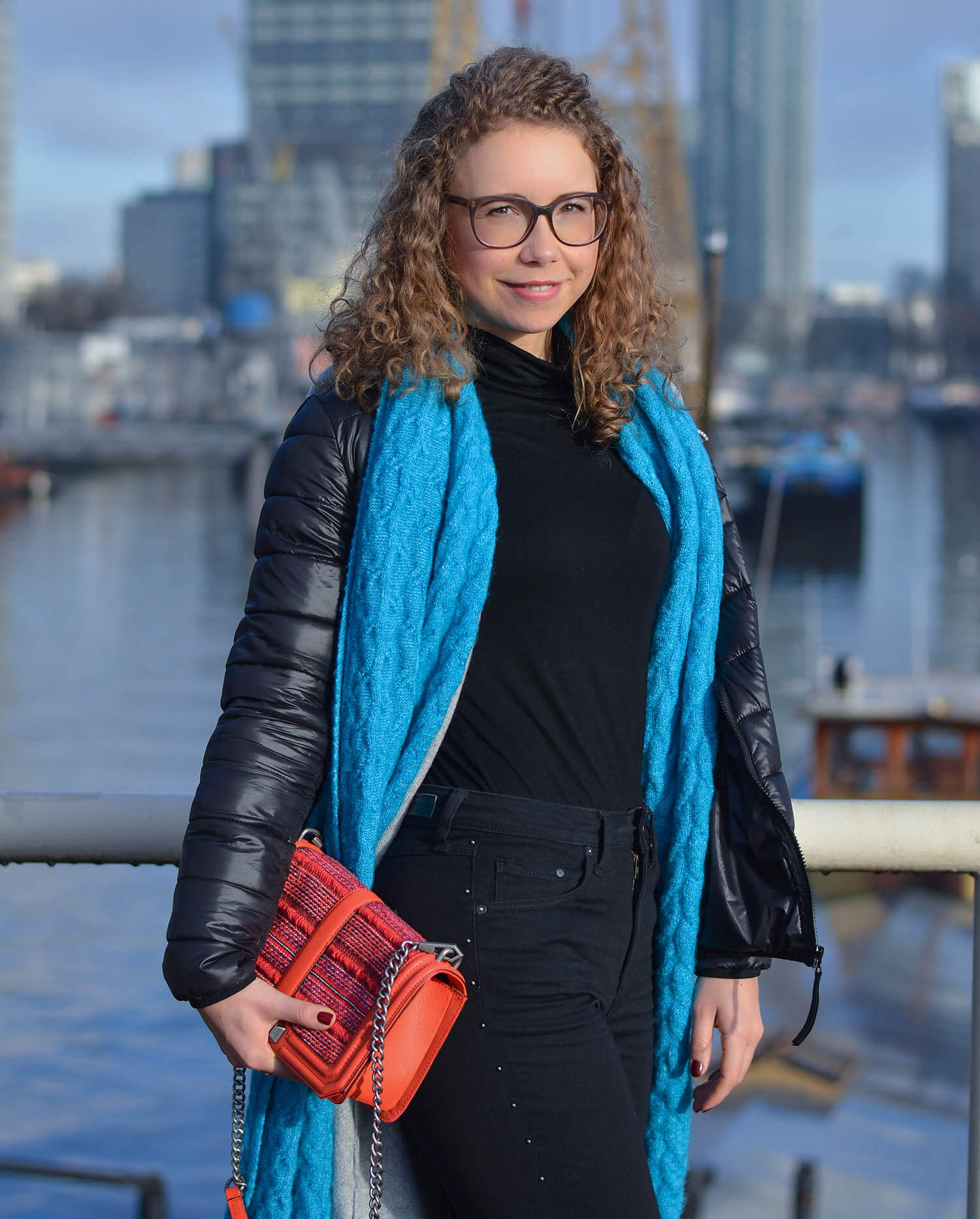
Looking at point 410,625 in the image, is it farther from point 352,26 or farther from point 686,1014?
point 352,26

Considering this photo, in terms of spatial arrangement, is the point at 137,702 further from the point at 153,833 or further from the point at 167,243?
the point at 167,243

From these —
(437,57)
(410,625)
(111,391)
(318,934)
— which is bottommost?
(318,934)

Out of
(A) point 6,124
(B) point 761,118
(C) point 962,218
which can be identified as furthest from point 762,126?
(A) point 6,124

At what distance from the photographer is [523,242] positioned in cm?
154

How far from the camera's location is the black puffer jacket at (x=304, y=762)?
4.42 feet

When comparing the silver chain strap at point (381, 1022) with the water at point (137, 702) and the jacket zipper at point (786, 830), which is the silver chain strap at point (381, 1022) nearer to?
the jacket zipper at point (786, 830)

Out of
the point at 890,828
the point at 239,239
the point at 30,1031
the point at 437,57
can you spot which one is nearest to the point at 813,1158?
the point at 30,1031

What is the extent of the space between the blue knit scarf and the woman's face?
0.34 feet

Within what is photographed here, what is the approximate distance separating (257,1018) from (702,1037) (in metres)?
0.47

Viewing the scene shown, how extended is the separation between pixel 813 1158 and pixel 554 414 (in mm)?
9283

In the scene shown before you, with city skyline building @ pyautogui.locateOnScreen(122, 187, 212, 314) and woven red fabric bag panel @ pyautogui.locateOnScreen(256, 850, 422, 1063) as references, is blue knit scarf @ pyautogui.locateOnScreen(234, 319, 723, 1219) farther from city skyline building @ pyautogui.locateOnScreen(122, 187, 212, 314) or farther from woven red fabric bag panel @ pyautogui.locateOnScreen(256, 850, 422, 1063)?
city skyline building @ pyautogui.locateOnScreen(122, 187, 212, 314)

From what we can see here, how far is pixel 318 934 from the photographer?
138 cm

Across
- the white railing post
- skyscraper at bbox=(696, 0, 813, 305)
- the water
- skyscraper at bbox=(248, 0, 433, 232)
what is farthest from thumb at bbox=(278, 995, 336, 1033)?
skyscraper at bbox=(696, 0, 813, 305)

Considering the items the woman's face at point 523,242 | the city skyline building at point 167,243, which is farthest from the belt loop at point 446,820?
the city skyline building at point 167,243
